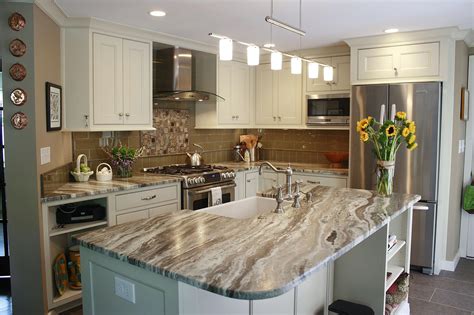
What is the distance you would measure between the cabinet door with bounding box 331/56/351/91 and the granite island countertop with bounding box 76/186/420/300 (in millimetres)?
2446

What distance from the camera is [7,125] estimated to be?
9.71 ft

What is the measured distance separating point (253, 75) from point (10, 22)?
3363 millimetres

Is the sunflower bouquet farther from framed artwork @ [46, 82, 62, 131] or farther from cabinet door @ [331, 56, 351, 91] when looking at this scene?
framed artwork @ [46, 82, 62, 131]

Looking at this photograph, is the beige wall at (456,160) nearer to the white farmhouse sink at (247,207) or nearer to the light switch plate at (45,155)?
the white farmhouse sink at (247,207)

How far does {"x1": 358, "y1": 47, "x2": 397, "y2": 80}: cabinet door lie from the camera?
168 inches

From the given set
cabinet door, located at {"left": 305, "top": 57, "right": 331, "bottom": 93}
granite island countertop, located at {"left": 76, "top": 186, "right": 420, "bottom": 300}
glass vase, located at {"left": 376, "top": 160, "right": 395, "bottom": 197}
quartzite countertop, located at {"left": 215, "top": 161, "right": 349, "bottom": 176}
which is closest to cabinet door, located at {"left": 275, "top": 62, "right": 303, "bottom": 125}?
cabinet door, located at {"left": 305, "top": 57, "right": 331, "bottom": 93}

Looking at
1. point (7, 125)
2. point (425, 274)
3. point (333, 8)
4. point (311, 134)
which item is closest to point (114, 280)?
point (7, 125)

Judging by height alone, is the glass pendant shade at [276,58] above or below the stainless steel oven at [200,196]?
above

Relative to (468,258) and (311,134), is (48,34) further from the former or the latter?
(468,258)

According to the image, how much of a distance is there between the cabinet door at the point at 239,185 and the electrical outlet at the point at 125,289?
124 inches

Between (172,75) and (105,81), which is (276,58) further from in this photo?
(172,75)

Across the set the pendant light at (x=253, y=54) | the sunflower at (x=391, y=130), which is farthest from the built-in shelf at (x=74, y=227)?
the sunflower at (x=391, y=130)

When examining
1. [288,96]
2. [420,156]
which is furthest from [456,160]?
[288,96]

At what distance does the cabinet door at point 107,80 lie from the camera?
3.77 m
